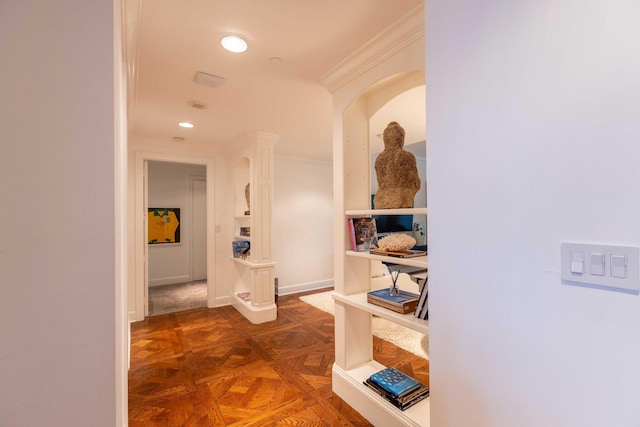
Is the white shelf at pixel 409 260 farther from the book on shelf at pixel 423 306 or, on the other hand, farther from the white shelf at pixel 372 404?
the white shelf at pixel 372 404

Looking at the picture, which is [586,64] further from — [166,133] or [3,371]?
[166,133]

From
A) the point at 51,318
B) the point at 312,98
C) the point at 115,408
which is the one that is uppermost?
the point at 312,98

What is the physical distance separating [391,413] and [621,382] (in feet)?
4.06

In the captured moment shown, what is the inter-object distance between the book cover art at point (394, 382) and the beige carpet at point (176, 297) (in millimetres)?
3300

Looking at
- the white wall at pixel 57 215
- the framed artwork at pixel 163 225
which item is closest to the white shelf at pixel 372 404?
the white wall at pixel 57 215

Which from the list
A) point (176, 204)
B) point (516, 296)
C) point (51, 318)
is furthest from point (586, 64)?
point (176, 204)

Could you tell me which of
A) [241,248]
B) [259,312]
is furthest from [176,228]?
[259,312]

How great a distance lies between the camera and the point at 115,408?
74 cm

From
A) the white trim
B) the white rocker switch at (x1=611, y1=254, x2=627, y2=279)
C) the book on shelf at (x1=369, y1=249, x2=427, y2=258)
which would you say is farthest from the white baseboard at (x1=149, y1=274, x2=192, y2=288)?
the white rocker switch at (x1=611, y1=254, x2=627, y2=279)

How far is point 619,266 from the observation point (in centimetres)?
79

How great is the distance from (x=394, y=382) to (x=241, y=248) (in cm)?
278

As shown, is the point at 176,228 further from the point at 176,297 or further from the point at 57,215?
the point at 57,215

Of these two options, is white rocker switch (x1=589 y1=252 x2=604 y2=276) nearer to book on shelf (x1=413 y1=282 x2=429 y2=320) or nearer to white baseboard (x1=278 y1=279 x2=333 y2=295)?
book on shelf (x1=413 y1=282 x2=429 y2=320)

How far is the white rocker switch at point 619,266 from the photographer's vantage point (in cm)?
78
